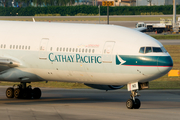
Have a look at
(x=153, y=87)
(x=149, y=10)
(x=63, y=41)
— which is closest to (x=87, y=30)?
(x=63, y=41)

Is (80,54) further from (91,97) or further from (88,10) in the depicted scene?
(88,10)

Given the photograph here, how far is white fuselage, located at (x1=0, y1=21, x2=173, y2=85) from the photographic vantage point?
2134 cm

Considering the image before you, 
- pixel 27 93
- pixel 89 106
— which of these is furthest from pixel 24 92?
pixel 89 106

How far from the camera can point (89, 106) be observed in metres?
25.0

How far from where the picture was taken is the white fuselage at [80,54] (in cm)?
2134

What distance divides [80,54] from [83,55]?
224mm

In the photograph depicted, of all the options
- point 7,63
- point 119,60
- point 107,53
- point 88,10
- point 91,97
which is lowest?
point 91,97

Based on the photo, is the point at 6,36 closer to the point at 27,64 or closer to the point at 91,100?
the point at 27,64

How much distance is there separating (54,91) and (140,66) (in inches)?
565

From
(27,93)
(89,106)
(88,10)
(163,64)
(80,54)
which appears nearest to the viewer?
(163,64)

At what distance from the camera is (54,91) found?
33.9 metres

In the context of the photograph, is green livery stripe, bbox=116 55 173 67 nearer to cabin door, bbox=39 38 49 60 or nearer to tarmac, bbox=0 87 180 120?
tarmac, bbox=0 87 180 120

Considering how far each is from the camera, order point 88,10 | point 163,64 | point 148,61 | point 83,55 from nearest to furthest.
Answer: point 163,64 < point 148,61 < point 83,55 < point 88,10

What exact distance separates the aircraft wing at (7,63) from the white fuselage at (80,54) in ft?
0.83
